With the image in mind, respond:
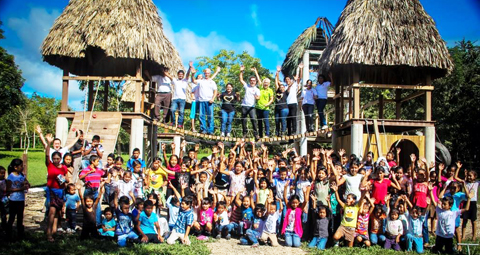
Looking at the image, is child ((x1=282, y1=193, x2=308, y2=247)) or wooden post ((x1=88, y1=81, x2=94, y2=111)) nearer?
child ((x1=282, y1=193, x2=308, y2=247))

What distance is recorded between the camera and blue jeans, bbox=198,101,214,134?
37.6 feet

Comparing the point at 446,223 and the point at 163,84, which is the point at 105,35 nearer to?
the point at 163,84

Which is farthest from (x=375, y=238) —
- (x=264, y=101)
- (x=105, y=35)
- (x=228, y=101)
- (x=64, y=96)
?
(x=64, y=96)

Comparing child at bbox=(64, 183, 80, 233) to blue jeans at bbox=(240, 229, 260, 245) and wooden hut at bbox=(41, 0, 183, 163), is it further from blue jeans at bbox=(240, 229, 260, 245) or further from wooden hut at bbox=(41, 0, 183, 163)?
blue jeans at bbox=(240, 229, 260, 245)

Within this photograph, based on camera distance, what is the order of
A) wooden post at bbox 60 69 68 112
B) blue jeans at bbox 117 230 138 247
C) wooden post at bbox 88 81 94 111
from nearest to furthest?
blue jeans at bbox 117 230 138 247 → wooden post at bbox 60 69 68 112 → wooden post at bbox 88 81 94 111

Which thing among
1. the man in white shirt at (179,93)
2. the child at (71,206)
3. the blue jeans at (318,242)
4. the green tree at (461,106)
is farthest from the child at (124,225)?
the green tree at (461,106)

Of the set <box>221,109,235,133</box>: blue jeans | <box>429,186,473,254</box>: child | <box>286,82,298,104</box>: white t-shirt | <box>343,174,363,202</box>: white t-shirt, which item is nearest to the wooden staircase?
<box>221,109,235,133</box>: blue jeans

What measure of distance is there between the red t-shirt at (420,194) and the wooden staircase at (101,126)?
6.48 meters

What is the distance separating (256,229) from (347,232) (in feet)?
4.98

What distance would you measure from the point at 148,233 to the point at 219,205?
134cm

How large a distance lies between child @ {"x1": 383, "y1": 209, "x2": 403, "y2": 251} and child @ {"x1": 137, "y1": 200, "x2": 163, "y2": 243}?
12.3ft

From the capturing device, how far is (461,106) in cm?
1838

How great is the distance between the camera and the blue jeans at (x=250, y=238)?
6.95 m

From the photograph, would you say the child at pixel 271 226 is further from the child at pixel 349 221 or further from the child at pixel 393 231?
the child at pixel 393 231
